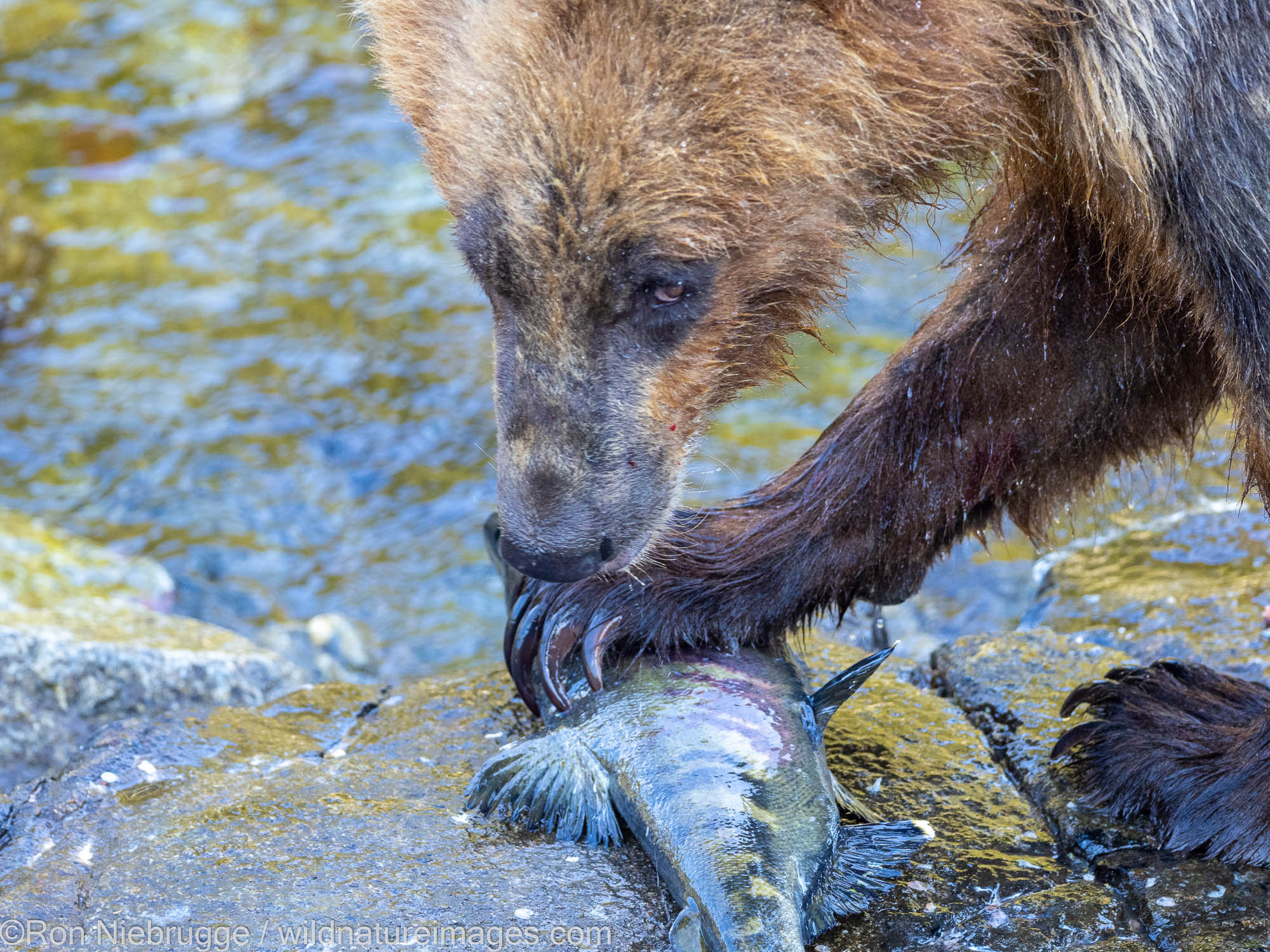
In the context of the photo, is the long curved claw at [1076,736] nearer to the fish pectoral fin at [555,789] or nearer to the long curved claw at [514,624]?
the fish pectoral fin at [555,789]

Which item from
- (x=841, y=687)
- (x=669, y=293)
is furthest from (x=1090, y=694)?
(x=669, y=293)

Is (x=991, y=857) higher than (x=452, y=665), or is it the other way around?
(x=991, y=857)

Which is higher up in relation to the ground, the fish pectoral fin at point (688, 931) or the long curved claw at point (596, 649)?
the long curved claw at point (596, 649)

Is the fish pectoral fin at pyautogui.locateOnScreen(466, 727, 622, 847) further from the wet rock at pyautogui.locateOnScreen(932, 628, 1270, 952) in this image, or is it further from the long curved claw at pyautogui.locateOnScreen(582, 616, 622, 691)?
the wet rock at pyautogui.locateOnScreen(932, 628, 1270, 952)

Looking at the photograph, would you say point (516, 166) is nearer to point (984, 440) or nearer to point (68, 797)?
point (984, 440)

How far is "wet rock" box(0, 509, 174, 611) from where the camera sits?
568 centimetres

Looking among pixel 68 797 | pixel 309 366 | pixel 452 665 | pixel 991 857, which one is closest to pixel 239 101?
Result: pixel 309 366

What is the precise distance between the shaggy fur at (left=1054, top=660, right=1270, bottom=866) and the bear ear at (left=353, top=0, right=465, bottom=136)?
6.32 ft

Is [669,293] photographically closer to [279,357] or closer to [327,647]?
[327,647]

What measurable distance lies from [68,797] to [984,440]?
7.07ft

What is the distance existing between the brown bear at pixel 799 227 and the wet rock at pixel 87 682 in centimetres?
165

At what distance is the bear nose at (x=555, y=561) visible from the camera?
2.59m

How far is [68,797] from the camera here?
10.1ft

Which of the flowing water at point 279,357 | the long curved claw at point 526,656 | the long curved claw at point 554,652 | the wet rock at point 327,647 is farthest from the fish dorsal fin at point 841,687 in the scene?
the wet rock at point 327,647
